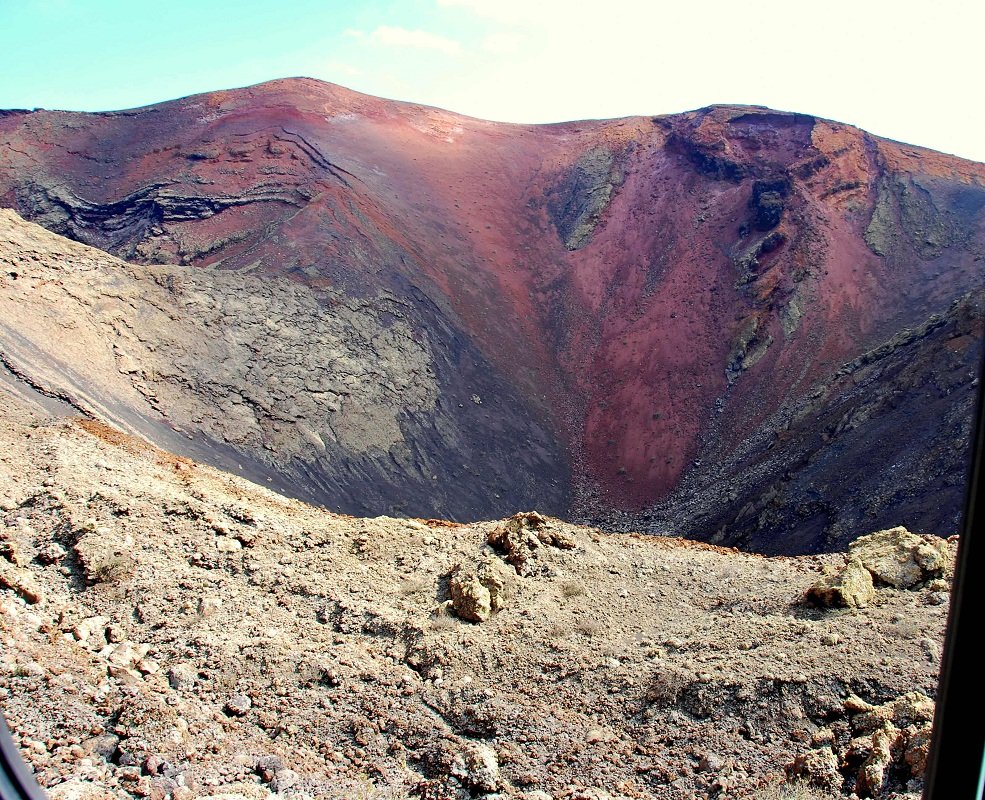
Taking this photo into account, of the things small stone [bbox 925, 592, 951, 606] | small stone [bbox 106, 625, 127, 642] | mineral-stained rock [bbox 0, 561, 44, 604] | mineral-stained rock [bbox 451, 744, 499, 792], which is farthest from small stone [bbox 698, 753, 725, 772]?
mineral-stained rock [bbox 0, 561, 44, 604]

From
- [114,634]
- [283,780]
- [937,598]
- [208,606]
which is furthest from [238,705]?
[937,598]

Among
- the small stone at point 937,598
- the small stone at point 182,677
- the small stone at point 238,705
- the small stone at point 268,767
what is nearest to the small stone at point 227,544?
the small stone at point 182,677

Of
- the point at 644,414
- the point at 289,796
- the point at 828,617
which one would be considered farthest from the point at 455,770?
the point at 644,414

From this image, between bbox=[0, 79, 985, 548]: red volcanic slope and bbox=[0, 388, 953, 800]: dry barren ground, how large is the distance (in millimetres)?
13546

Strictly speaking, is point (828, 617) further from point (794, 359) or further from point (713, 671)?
point (794, 359)

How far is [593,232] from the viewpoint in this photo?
32.3 m

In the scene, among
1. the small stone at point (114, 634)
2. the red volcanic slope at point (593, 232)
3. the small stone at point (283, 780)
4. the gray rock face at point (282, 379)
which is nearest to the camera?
the small stone at point (283, 780)

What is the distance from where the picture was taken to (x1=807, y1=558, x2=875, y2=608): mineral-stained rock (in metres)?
7.77

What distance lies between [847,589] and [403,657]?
4241 mm

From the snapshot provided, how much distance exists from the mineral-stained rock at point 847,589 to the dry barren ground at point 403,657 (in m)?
0.16

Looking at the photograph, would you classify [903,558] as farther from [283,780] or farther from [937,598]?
[283,780]

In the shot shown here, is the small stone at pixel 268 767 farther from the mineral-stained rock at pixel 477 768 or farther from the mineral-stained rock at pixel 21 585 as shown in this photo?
the mineral-stained rock at pixel 21 585

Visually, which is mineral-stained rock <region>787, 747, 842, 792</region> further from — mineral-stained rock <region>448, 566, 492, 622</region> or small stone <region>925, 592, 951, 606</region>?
mineral-stained rock <region>448, 566, 492, 622</region>

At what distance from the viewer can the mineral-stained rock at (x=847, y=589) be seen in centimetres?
777
